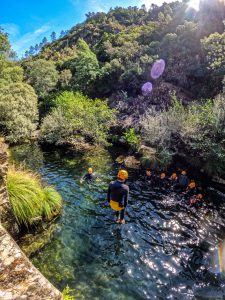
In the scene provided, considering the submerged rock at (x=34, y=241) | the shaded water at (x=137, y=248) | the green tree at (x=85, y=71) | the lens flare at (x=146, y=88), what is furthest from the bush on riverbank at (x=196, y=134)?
the green tree at (x=85, y=71)

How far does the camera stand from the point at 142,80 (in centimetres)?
3738

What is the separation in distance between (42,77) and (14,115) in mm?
26477

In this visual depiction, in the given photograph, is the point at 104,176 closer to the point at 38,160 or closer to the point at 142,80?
the point at 38,160

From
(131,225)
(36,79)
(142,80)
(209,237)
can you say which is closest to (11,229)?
(131,225)

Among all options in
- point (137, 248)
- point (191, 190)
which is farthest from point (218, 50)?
point (137, 248)

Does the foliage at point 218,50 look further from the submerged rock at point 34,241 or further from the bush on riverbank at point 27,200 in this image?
the submerged rock at point 34,241

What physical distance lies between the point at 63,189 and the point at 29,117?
2008 centimetres

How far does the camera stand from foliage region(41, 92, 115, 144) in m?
26.4

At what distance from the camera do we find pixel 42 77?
51.8 metres

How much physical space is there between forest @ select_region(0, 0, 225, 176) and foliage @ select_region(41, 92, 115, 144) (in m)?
0.11

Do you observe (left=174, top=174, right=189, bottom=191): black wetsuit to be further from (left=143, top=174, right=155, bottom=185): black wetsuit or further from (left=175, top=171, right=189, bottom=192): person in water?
(left=143, top=174, right=155, bottom=185): black wetsuit

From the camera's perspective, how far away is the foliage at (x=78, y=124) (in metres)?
26.4

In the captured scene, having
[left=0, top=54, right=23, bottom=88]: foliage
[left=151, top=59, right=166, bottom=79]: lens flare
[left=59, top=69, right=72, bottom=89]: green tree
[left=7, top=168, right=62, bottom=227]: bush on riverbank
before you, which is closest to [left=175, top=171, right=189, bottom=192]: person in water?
[left=7, top=168, right=62, bottom=227]: bush on riverbank

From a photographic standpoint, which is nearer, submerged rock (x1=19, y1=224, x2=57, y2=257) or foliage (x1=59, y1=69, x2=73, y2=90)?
submerged rock (x1=19, y1=224, x2=57, y2=257)
